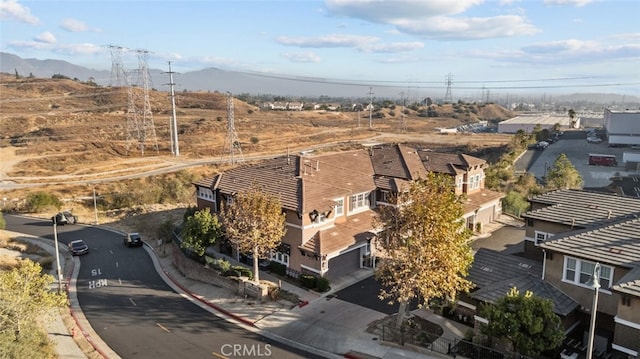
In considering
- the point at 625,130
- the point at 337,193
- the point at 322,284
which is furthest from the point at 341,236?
the point at 625,130

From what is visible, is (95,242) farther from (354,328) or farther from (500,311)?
(500,311)

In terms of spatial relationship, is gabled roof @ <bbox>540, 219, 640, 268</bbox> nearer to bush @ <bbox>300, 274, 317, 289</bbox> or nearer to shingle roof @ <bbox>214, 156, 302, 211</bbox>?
bush @ <bbox>300, 274, 317, 289</bbox>

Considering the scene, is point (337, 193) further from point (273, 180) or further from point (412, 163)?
point (412, 163)

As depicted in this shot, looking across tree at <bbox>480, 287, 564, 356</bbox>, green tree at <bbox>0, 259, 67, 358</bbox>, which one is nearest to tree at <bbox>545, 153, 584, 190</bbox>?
tree at <bbox>480, 287, 564, 356</bbox>

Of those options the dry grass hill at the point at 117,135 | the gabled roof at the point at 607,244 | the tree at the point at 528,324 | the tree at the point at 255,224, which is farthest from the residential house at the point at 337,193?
the dry grass hill at the point at 117,135

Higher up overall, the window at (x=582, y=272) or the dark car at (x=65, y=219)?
the window at (x=582, y=272)

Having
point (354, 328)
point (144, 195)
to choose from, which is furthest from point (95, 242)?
point (354, 328)

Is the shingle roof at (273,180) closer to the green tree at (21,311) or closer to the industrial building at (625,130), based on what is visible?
the green tree at (21,311)
